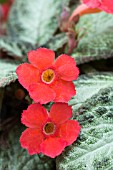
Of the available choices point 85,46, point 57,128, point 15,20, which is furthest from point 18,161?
point 15,20

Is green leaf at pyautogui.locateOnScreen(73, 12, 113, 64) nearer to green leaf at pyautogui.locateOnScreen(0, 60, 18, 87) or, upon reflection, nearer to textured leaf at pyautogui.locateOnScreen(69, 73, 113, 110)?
textured leaf at pyautogui.locateOnScreen(69, 73, 113, 110)

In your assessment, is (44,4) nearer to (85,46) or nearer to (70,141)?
(85,46)

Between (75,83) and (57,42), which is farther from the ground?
(57,42)

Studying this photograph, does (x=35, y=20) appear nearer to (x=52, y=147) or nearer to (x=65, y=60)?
(x=65, y=60)

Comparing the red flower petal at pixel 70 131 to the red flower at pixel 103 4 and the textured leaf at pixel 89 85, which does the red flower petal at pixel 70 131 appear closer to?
the textured leaf at pixel 89 85

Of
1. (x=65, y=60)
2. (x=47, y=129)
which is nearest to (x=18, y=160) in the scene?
(x=47, y=129)
